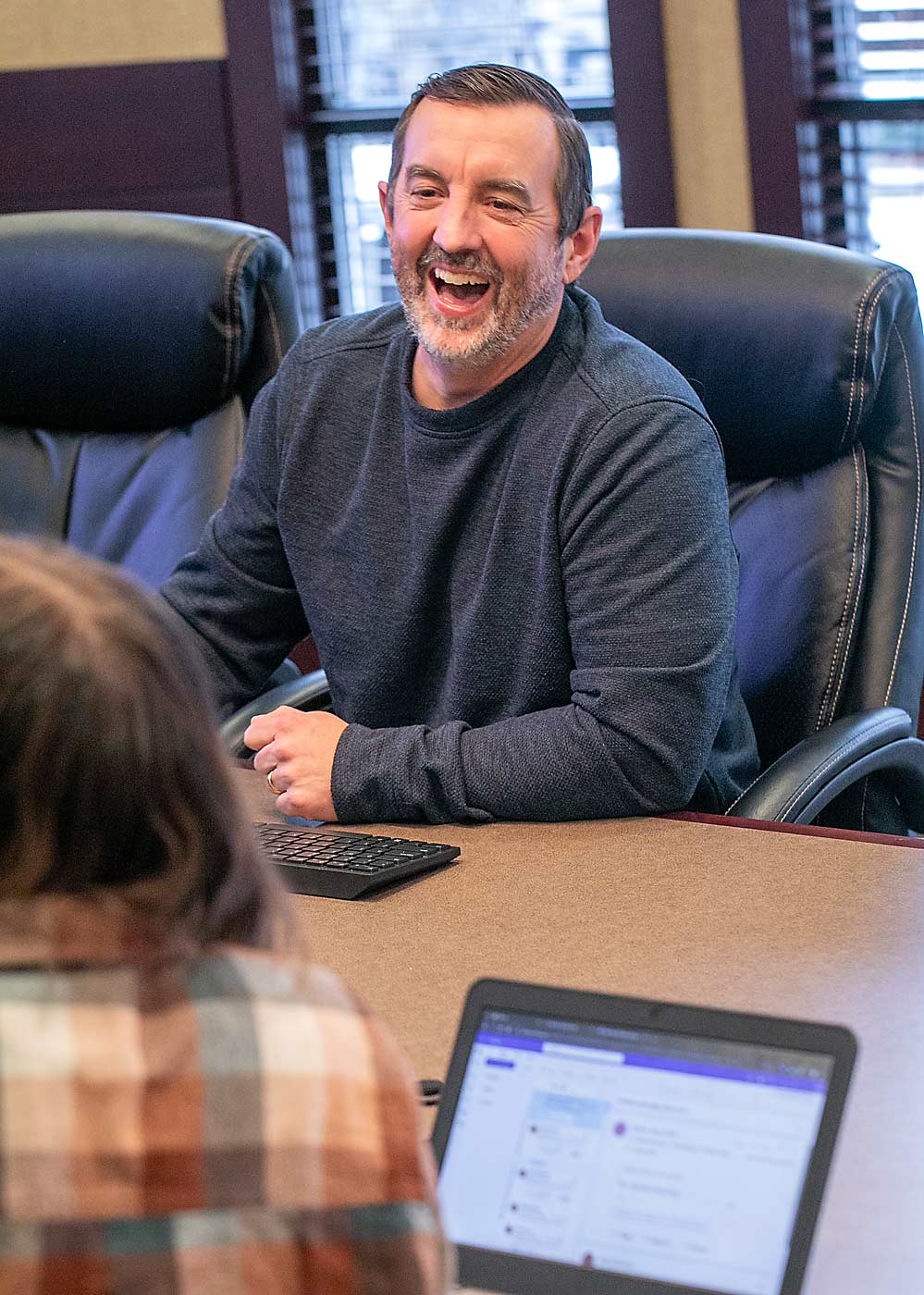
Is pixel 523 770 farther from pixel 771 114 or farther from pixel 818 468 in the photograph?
pixel 771 114

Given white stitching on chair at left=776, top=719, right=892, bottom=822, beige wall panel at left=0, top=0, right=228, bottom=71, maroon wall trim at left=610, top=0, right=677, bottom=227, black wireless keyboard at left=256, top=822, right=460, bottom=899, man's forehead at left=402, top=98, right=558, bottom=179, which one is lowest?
white stitching on chair at left=776, top=719, right=892, bottom=822

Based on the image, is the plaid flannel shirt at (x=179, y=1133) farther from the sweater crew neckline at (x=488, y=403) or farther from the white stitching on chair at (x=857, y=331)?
the white stitching on chair at (x=857, y=331)

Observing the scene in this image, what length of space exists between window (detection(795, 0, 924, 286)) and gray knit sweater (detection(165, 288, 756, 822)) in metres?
1.38

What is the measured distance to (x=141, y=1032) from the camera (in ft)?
2.08

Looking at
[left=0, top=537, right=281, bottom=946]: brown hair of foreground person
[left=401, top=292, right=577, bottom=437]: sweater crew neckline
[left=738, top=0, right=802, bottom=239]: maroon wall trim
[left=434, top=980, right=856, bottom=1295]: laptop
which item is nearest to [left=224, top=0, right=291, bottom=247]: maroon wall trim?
[left=738, top=0, right=802, bottom=239]: maroon wall trim

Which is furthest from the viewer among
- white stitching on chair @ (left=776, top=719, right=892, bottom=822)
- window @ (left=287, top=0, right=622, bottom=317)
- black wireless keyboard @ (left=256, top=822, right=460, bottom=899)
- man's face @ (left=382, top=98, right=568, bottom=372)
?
window @ (left=287, top=0, right=622, bottom=317)

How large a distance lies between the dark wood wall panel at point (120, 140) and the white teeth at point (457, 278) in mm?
1694

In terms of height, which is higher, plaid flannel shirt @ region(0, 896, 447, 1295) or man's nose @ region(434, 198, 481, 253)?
man's nose @ region(434, 198, 481, 253)

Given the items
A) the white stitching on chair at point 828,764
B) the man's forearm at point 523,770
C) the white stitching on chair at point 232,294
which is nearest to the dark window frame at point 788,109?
the white stitching on chair at point 232,294

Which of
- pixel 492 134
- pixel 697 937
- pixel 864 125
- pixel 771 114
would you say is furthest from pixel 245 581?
pixel 864 125

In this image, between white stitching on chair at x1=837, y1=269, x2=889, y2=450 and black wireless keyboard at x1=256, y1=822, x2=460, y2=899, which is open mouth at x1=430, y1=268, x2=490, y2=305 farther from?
black wireless keyboard at x1=256, y1=822, x2=460, y2=899

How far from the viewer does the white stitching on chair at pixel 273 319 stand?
7.54 ft

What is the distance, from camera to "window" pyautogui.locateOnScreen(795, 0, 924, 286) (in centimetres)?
296

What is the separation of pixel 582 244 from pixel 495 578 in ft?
1.37
